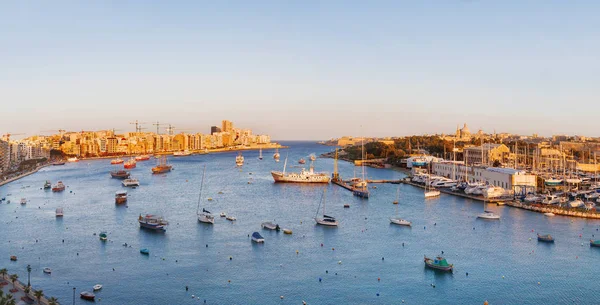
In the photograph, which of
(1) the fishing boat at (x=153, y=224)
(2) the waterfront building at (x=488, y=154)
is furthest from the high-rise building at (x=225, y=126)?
(1) the fishing boat at (x=153, y=224)

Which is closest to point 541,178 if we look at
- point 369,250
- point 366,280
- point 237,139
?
point 369,250

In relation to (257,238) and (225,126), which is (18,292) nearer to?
(257,238)

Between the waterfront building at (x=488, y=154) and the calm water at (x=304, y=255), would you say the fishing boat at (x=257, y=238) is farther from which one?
the waterfront building at (x=488, y=154)

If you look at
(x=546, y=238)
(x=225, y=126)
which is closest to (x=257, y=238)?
(x=546, y=238)

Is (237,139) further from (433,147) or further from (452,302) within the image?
(452,302)

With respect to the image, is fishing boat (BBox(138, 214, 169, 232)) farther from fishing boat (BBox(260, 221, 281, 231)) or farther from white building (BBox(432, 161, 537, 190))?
white building (BBox(432, 161, 537, 190))
